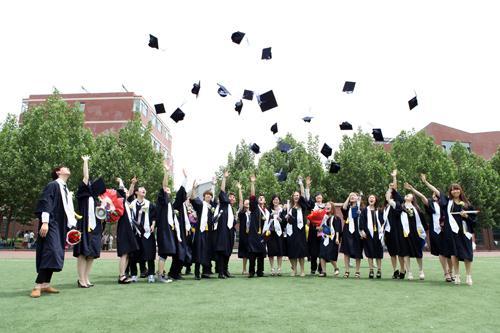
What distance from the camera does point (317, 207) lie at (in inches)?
362

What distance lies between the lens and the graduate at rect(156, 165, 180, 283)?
7.29 metres

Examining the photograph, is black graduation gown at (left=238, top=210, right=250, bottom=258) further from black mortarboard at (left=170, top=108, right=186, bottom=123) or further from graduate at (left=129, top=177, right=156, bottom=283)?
black mortarboard at (left=170, top=108, right=186, bottom=123)

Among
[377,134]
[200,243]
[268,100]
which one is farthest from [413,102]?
[200,243]

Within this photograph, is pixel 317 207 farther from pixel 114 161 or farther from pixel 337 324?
pixel 114 161

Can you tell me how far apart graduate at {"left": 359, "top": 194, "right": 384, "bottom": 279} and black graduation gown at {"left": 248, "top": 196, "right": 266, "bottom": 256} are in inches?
86.1

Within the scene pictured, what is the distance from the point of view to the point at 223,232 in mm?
8484

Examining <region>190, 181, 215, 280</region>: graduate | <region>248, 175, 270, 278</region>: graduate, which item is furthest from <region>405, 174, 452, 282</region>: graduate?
<region>190, 181, 215, 280</region>: graduate

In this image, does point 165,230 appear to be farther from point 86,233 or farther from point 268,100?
point 268,100

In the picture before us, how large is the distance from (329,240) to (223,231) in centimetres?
231

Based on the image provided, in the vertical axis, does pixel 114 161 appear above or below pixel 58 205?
above

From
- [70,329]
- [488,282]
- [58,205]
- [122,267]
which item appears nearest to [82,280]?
[122,267]

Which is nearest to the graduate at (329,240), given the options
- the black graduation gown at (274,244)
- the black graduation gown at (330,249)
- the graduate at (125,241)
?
the black graduation gown at (330,249)

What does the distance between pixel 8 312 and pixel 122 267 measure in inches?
114

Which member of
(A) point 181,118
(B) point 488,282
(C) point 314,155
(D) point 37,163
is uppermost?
(C) point 314,155
